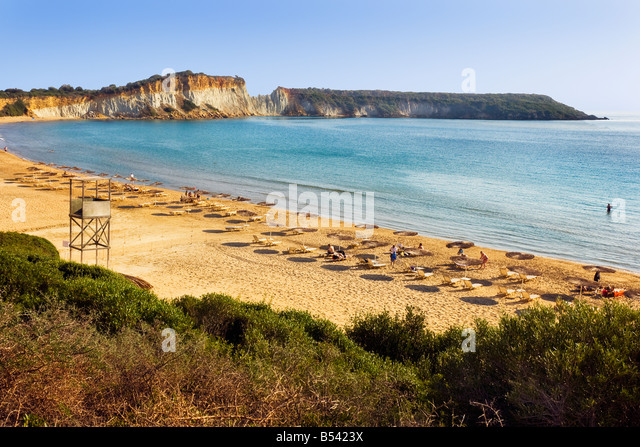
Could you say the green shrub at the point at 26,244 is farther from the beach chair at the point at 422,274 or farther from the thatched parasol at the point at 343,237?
the thatched parasol at the point at 343,237

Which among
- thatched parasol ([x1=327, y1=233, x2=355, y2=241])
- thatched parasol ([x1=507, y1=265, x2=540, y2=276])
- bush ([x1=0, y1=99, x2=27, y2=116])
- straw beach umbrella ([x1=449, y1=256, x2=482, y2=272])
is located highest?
bush ([x1=0, y1=99, x2=27, y2=116])

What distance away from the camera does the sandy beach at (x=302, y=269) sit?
49.6 feet

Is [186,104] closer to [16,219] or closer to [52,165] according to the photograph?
[52,165]

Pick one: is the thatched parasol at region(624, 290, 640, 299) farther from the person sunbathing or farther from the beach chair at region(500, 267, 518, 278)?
the person sunbathing

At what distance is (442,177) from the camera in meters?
46.0

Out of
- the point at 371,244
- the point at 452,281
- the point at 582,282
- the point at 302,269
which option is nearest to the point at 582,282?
the point at 582,282

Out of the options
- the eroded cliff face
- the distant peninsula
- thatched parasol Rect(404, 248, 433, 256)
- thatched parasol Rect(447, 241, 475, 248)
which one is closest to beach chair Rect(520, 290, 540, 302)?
thatched parasol Rect(404, 248, 433, 256)

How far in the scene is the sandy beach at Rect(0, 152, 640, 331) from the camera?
1512cm

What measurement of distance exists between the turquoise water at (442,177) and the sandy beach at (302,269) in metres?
3.62

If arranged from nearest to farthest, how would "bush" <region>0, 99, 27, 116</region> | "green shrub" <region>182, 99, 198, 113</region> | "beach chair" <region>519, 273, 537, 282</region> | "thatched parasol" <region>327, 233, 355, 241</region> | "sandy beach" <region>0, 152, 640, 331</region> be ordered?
Result: "sandy beach" <region>0, 152, 640, 331</region>, "beach chair" <region>519, 273, 537, 282</region>, "thatched parasol" <region>327, 233, 355, 241</region>, "bush" <region>0, 99, 27, 116</region>, "green shrub" <region>182, 99, 198, 113</region>

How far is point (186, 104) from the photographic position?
5861 inches

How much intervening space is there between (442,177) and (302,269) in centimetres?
3079

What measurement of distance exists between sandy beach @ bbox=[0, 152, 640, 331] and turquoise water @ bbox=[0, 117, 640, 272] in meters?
3.62

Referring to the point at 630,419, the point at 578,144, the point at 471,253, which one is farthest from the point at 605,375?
the point at 578,144
